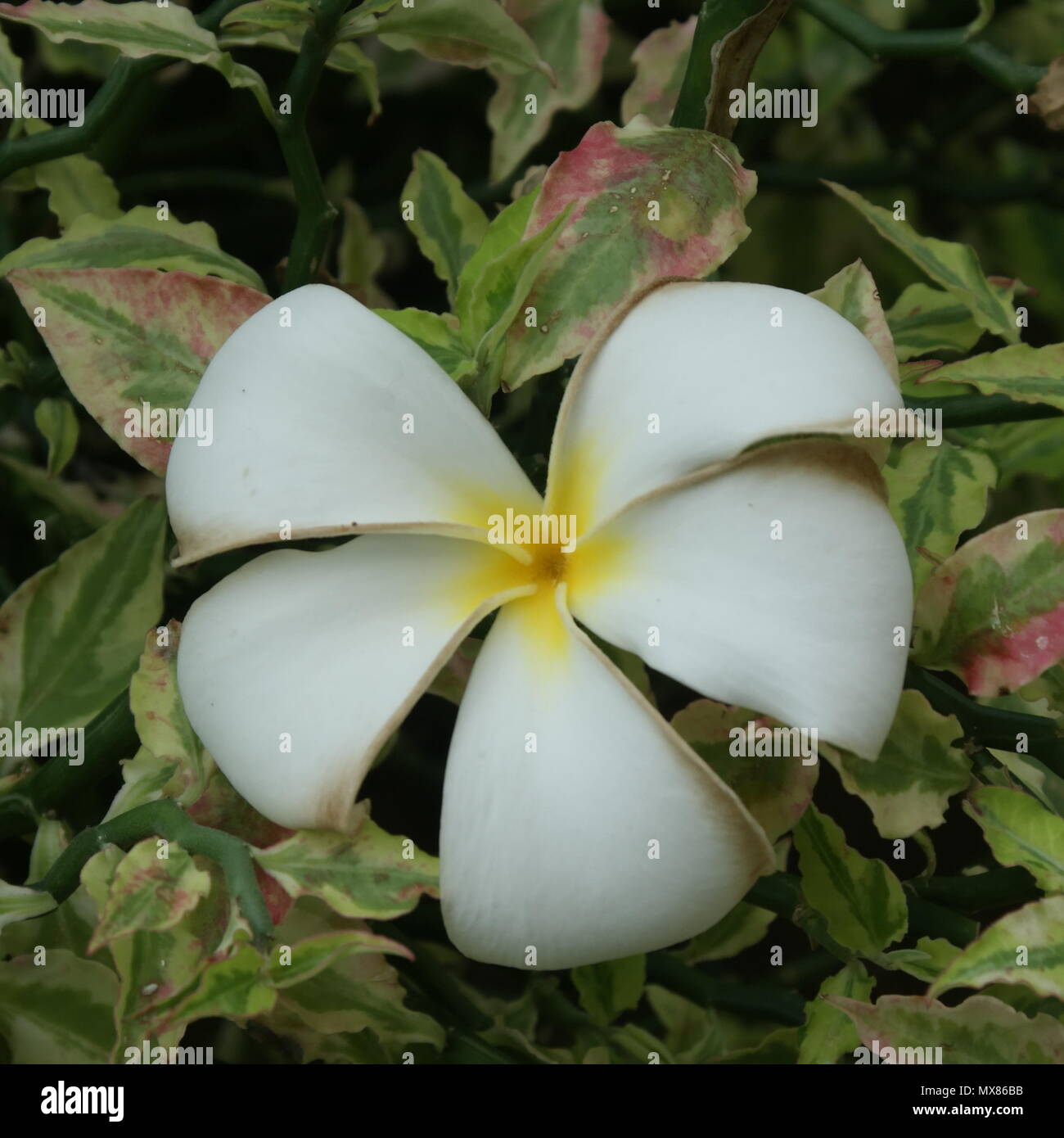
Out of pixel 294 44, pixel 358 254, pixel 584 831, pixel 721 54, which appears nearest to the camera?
pixel 584 831

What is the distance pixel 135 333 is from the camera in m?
0.44

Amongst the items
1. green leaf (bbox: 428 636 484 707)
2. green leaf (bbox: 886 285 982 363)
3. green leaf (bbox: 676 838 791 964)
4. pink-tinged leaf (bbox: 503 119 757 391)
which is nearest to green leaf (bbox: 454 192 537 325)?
pink-tinged leaf (bbox: 503 119 757 391)

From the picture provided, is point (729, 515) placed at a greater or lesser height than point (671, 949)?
greater

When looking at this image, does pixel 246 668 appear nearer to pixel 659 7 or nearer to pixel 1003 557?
pixel 1003 557

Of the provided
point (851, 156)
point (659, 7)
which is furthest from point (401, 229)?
point (851, 156)

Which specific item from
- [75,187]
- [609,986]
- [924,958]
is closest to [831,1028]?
[924,958]

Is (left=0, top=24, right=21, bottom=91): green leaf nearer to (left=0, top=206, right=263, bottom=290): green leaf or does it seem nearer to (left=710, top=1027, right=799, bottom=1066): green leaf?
(left=0, top=206, right=263, bottom=290): green leaf

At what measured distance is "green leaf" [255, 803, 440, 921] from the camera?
1.22 ft

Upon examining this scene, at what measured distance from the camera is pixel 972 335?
1.84 feet

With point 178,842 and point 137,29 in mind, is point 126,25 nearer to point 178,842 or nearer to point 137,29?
point 137,29

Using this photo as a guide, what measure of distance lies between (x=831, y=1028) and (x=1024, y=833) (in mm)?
96

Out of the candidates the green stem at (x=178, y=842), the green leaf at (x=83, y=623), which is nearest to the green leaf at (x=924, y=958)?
the green stem at (x=178, y=842)

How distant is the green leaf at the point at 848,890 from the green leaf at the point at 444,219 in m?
0.29

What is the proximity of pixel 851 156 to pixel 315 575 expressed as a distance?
2.07 feet
